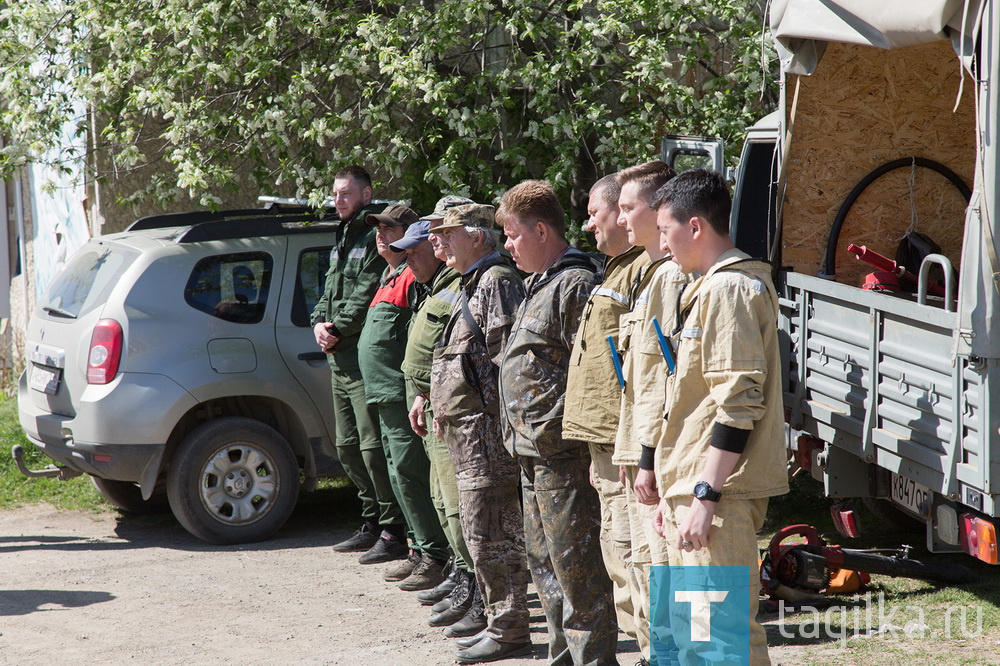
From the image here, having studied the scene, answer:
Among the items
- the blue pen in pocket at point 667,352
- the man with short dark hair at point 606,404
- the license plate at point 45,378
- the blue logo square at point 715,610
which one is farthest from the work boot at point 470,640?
the license plate at point 45,378

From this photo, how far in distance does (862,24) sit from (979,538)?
2236 mm

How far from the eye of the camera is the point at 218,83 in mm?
7996

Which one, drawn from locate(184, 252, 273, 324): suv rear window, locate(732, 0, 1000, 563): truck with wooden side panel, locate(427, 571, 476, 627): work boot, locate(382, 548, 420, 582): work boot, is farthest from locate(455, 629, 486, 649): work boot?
locate(184, 252, 273, 324): suv rear window

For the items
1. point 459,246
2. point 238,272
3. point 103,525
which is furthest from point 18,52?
point 459,246

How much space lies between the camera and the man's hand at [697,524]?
3.35 metres

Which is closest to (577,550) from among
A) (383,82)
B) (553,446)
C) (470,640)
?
(553,446)

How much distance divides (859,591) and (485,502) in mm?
2108

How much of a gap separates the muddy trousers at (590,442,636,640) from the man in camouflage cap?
726 mm

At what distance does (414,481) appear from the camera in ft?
19.6

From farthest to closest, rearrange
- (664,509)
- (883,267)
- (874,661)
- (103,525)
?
(103,525) → (883,267) → (874,661) → (664,509)

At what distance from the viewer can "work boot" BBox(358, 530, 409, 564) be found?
6.64 meters

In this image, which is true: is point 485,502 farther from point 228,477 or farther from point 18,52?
point 18,52

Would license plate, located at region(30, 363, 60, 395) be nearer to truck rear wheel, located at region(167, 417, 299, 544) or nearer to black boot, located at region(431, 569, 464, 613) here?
truck rear wheel, located at region(167, 417, 299, 544)

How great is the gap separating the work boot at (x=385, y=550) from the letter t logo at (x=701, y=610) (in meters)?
3.41
